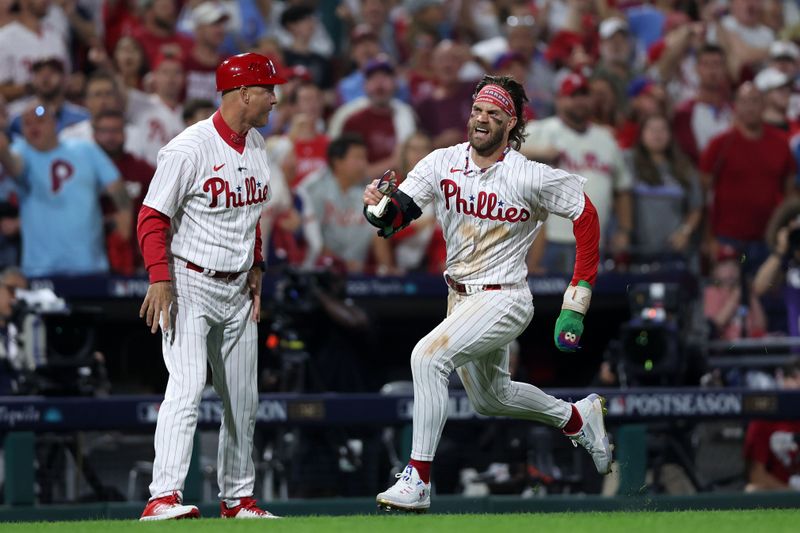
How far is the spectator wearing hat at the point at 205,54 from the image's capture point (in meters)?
12.8

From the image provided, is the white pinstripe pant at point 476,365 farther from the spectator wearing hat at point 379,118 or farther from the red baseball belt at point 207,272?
the spectator wearing hat at point 379,118

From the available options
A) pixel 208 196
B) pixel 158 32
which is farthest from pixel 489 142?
pixel 158 32

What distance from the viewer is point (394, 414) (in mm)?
9008

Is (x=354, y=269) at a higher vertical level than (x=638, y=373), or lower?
higher

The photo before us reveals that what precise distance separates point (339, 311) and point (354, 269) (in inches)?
50.4

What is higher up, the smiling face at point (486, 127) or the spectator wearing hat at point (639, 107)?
the spectator wearing hat at point (639, 107)

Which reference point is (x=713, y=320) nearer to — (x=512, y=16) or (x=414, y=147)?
(x=414, y=147)

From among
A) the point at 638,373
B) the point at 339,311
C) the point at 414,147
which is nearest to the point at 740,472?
the point at 638,373

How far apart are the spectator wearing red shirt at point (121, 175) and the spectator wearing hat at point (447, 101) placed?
2859 millimetres

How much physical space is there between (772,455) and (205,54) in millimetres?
5960

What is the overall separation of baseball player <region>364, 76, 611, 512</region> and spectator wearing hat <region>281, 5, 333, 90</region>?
6.88 m

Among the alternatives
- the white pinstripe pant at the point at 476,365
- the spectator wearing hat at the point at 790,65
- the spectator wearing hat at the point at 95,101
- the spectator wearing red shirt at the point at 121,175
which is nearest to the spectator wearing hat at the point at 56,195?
the spectator wearing red shirt at the point at 121,175

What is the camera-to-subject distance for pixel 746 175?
1243 cm

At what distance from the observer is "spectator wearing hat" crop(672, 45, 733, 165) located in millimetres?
13438
